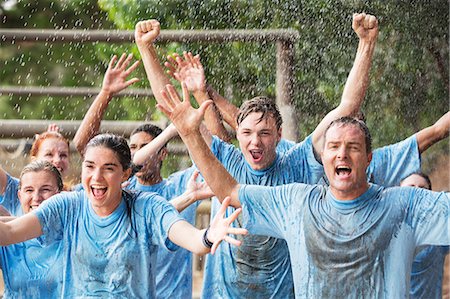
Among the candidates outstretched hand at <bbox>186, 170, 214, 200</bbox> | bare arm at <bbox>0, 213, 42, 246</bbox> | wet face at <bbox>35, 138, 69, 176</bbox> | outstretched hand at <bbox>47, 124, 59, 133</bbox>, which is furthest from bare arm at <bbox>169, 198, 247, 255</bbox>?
outstretched hand at <bbox>47, 124, 59, 133</bbox>

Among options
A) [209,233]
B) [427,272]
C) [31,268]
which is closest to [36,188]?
[31,268]

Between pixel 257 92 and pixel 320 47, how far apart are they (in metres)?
0.52

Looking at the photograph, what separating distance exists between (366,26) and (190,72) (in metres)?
0.95

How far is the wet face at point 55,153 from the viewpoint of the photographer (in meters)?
5.79

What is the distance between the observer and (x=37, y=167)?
17.4 ft

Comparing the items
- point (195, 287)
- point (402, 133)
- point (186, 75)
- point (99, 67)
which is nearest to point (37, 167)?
point (186, 75)

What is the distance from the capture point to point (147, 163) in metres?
5.96

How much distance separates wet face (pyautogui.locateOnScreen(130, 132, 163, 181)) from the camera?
19.6 ft

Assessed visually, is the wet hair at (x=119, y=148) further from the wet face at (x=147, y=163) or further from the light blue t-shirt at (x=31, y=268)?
the wet face at (x=147, y=163)

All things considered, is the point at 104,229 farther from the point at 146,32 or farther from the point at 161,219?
the point at 146,32

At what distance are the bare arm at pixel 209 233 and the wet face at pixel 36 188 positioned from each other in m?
0.89

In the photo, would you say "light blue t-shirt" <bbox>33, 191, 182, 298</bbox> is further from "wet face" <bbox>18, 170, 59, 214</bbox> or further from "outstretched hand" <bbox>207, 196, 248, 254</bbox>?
"wet face" <bbox>18, 170, 59, 214</bbox>

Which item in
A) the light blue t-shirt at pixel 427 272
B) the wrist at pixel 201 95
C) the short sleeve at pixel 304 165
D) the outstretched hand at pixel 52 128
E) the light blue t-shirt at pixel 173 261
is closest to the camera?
the short sleeve at pixel 304 165

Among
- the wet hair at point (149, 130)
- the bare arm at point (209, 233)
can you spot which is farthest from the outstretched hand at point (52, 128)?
the bare arm at point (209, 233)
